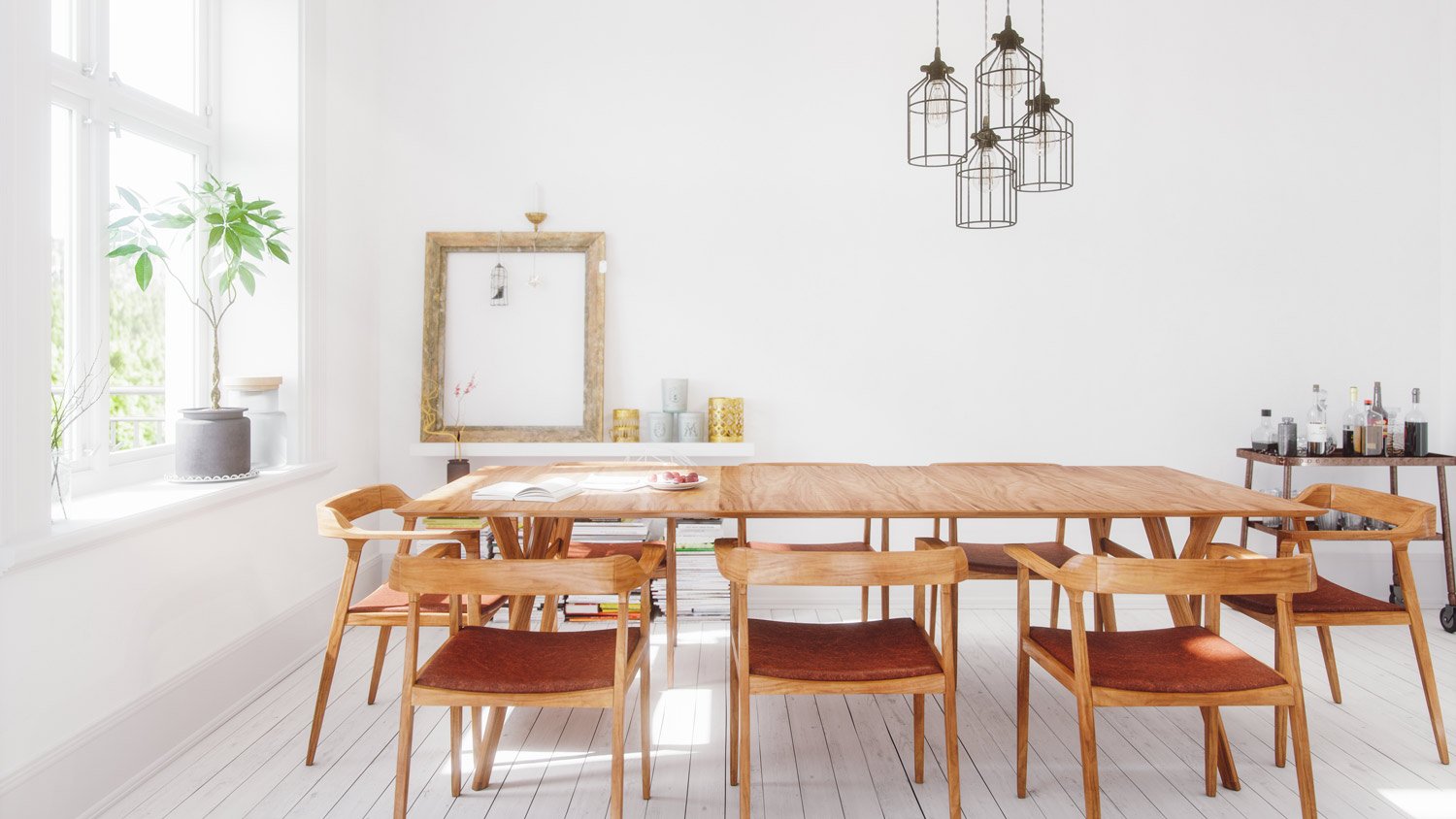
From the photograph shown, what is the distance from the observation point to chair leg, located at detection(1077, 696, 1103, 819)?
214 cm

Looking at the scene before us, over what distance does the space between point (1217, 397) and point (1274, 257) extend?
2.58 feet

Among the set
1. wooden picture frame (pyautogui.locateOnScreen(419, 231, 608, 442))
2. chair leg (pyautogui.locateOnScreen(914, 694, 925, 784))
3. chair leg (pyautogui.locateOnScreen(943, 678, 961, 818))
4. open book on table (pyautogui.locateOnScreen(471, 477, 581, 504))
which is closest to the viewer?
chair leg (pyautogui.locateOnScreen(943, 678, 961, 818))

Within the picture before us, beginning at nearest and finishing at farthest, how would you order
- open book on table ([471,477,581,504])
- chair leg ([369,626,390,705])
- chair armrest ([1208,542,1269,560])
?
chair armrest ([1208,542,1269,560])
open book on table ([471,477,581,504])
chair leg ([369,626,390,705])

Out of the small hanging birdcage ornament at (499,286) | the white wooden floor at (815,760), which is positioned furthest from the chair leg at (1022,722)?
the small hanging birdcage ornament at (499,286)

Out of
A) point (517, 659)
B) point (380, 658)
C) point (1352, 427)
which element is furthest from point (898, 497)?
point (1352, 427)

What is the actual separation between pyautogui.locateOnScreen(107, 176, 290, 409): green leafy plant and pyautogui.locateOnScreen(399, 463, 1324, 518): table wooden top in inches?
44.7

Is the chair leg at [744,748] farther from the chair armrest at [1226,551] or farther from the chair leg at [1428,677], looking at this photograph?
the chair leg at [1428,677]

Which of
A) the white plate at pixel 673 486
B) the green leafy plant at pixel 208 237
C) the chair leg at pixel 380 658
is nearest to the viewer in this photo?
the green leafy plant at pixel 208 237

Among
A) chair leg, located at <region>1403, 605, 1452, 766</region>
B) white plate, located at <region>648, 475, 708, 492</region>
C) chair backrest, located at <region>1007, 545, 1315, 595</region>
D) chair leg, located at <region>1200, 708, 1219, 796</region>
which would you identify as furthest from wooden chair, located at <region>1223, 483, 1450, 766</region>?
white plate, located at <region>648, 475, 708, 492</region>

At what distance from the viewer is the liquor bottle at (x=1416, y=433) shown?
4133mm

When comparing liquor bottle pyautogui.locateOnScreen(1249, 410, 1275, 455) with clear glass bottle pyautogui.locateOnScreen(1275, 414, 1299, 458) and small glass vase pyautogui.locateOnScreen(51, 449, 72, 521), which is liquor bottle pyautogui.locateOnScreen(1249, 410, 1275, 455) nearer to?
clear glass bottle pyautogui.locateOnScreen(1275, 414, 1299, 458)

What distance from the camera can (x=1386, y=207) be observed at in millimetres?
4523

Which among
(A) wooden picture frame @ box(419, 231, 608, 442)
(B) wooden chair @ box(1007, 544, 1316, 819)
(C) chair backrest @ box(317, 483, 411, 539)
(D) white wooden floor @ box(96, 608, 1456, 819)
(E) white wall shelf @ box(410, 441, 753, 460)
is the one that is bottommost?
(D) white wooden floor @ box(96, 608, 1456, 819)

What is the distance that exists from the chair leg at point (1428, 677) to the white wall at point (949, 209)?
1.77 m
